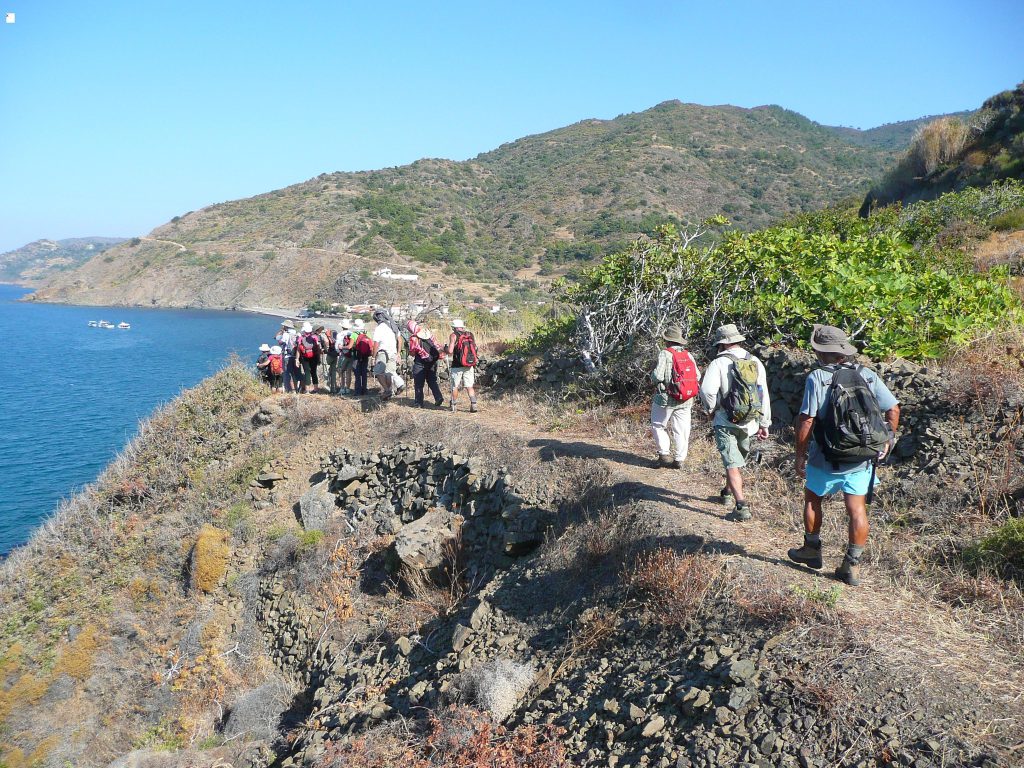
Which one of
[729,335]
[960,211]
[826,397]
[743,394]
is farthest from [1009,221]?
[826,397]

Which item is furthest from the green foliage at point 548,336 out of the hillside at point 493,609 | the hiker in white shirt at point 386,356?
the hiker in white shirt at point 386,356

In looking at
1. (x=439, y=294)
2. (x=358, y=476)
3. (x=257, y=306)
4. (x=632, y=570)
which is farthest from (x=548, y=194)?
(x=632, y=570)

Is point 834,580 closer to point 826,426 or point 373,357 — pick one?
point 826,426

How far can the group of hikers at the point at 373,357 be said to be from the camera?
11.0 m

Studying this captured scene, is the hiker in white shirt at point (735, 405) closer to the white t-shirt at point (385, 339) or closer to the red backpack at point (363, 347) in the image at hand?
the white t-shirt at point (385, 339)

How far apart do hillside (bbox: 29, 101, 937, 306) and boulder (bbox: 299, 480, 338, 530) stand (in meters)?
47.7

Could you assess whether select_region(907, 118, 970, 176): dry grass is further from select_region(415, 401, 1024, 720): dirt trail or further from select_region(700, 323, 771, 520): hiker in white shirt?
select_region(700, 323, 771, 520): hiker in white shirt

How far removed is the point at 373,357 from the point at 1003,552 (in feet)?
37.1

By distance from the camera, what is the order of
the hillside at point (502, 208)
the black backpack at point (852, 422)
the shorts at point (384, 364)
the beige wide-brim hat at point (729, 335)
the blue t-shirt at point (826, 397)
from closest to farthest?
1. the black backpack at point (852, 422)
2. the blue t-shirt at point (826, 397)
3. the beige wide-brim hat at point (729, 335)
4. the shorts at point (384, 364)
5. the hillside at point (502, 208)

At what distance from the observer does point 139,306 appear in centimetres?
9012

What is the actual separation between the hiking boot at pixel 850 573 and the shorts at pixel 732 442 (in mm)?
1281

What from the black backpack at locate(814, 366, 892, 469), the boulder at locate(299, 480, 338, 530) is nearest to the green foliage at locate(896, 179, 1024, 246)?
the black backpack at locate(814, 366, 892, 469)

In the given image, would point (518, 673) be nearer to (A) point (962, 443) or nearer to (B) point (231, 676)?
(A) point (962, 443)

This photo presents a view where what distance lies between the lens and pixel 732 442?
18.5ft
